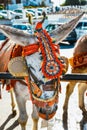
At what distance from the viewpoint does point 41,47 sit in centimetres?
307

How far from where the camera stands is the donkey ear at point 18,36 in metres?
2.82

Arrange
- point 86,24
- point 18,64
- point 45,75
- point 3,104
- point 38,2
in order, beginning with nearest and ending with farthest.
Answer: point 45,75 → point 18,64 → point 3,104 → point 86,24 → point 38,2

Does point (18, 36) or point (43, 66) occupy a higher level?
point (18, 36)

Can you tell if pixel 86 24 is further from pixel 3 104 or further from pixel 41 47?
pixel 41 47

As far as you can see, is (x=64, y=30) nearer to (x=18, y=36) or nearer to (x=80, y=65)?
(x=18, y=36)

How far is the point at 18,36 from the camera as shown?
2945 millimetres

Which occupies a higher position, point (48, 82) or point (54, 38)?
point (54, 38)

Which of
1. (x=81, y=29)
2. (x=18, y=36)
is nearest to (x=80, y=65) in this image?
(x=18, y=36)

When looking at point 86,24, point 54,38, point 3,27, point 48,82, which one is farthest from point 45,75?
point 86,24

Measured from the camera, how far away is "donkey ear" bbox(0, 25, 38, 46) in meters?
2.82

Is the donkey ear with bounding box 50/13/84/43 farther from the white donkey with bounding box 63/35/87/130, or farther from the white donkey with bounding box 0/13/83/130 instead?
the white donkey with bounding box 63/35/87/130

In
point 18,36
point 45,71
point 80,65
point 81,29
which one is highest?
point 18,36

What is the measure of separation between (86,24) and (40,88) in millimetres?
15655

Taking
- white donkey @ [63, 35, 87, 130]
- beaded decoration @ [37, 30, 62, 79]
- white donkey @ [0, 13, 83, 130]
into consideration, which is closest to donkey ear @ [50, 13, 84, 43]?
white donkey @ [0, 13, 83, 130]
